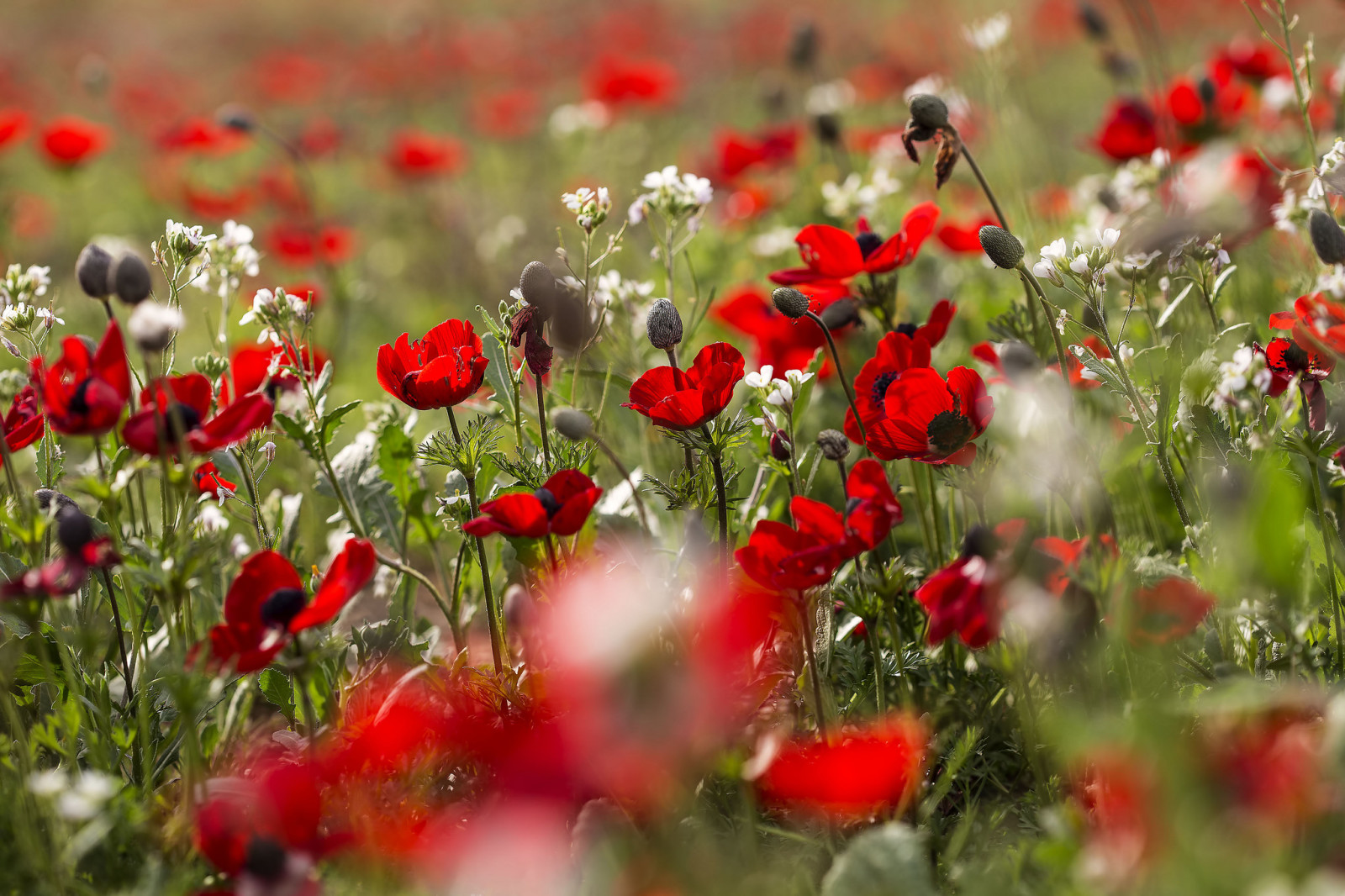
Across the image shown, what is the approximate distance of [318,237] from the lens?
10.1 ft

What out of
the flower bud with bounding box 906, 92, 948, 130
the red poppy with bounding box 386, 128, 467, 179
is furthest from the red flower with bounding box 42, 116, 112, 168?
the flower bud with bounding box 906, 92, 948, 130

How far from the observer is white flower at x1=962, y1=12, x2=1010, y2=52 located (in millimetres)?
2092

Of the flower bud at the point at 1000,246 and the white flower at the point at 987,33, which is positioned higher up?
the white flower at the point at 987,33

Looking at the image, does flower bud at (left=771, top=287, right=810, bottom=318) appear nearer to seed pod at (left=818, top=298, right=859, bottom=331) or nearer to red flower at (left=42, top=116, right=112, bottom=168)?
seed pod at (left=818, top=298, right=859, bottom=331)

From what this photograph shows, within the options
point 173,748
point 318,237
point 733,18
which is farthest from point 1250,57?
point 733,18

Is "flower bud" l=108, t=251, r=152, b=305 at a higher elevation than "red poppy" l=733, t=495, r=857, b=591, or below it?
higher

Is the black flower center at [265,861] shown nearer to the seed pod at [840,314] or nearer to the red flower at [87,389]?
the red flower at [87,389]

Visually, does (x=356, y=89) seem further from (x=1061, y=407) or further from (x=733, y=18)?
(x=1061, y=407)

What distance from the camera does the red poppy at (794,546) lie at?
111 centimetres

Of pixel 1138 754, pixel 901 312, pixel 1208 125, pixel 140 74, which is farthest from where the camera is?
pixel 140 74

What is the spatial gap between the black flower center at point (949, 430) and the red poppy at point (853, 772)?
305 millimetres

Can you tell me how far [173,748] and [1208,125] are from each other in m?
2.49

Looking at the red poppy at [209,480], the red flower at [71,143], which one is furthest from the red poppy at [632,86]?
the red poppy at [209,480]

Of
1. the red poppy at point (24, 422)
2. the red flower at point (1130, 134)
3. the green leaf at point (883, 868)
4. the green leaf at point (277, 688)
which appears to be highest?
the red flower at point (1130, 134)
